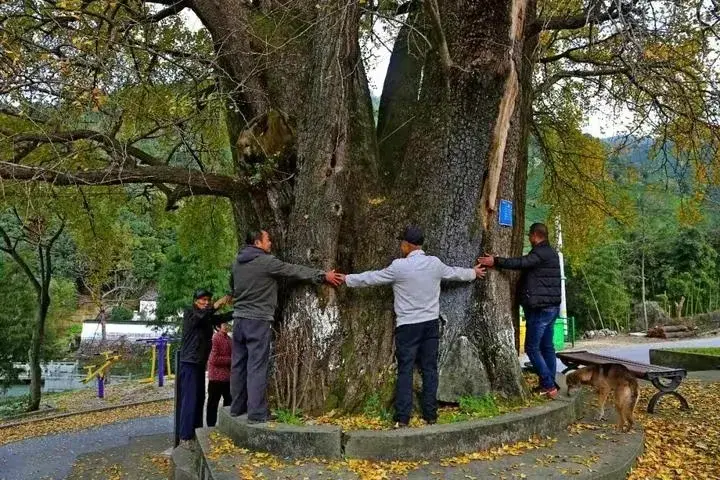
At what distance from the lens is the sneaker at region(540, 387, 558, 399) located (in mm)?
5603

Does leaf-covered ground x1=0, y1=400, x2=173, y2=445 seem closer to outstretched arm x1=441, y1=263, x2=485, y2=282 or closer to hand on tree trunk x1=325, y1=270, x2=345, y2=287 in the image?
hand on tree trunk x1=325, y1=270, x2=345, y2=287

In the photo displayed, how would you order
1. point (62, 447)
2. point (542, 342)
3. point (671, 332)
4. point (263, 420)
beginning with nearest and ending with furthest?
point (263, 420)
point (542, 342)
point (62, 447)
point (671, 332)

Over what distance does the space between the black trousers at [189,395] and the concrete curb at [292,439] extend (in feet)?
5.41

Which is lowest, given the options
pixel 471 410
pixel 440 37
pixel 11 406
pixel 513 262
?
pixel 11 406

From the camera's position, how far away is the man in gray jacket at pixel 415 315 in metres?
4.79

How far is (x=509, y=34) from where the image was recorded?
5.31m

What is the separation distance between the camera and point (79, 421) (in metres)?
12.2

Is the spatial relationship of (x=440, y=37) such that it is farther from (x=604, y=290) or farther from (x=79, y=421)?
(x=604, y=290)

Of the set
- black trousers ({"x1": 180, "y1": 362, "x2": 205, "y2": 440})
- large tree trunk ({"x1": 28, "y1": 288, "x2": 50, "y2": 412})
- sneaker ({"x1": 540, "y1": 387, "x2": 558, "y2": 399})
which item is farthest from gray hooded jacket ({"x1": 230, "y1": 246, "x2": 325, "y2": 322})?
large tree trunk ({"x1": 28, "y1": 288, "x2": 50, "y2": 412})

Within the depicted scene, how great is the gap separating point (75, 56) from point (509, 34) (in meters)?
4.90

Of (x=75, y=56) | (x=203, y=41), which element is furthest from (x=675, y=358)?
(x=75, y=56)

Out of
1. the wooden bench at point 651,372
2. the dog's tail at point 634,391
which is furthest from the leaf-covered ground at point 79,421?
the dog's tail at point 634,391

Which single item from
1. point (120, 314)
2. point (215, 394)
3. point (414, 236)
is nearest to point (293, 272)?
point (414, 236)

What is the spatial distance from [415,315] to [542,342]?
187 centimetres
